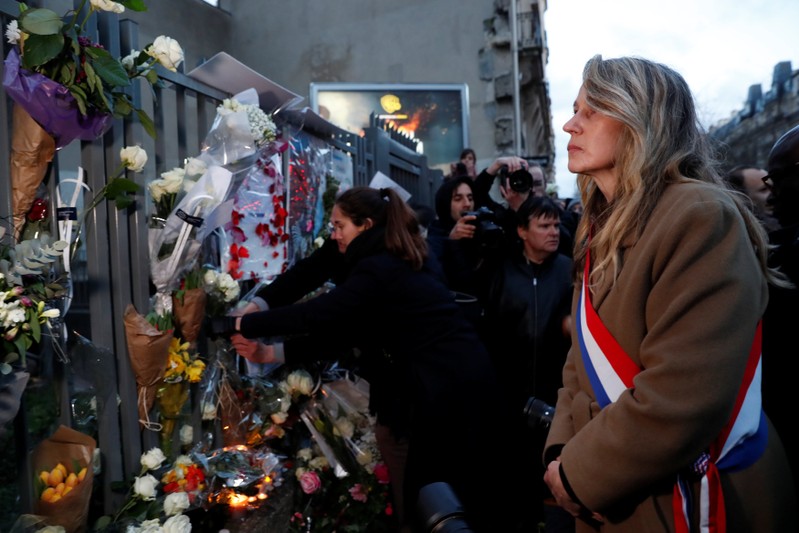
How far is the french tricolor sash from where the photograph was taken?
1361 millimetres

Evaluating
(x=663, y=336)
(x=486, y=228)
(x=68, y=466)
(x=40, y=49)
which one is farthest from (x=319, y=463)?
(x=663, y=336)

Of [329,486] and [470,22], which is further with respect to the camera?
[470,22]

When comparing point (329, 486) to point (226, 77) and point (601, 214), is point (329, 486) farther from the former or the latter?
point (601, 214)

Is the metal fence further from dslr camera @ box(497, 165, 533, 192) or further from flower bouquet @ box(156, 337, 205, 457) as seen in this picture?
dslr camera @ box(497, 165, 533, 192)

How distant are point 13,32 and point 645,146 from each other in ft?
5.20

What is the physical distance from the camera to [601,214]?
1.68 meters

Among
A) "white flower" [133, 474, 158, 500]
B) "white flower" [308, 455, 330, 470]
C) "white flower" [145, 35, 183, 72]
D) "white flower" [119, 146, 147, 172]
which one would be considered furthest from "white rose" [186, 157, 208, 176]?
"white flower" [308, 455, 330, 470]

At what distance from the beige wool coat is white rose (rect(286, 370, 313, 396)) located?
198cm

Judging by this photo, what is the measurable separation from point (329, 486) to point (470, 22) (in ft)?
31.2

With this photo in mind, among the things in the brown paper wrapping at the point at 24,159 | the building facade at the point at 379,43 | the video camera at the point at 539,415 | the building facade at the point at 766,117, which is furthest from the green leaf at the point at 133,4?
the building facade at the point at 766,117

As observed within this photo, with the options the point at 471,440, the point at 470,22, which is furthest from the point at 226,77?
the point at 470,22

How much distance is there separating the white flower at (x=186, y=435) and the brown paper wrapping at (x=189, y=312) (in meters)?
0.35

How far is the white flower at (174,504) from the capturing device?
2184 mm

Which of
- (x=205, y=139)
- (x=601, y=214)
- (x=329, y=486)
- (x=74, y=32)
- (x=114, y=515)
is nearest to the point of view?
(x=601, y=214)
